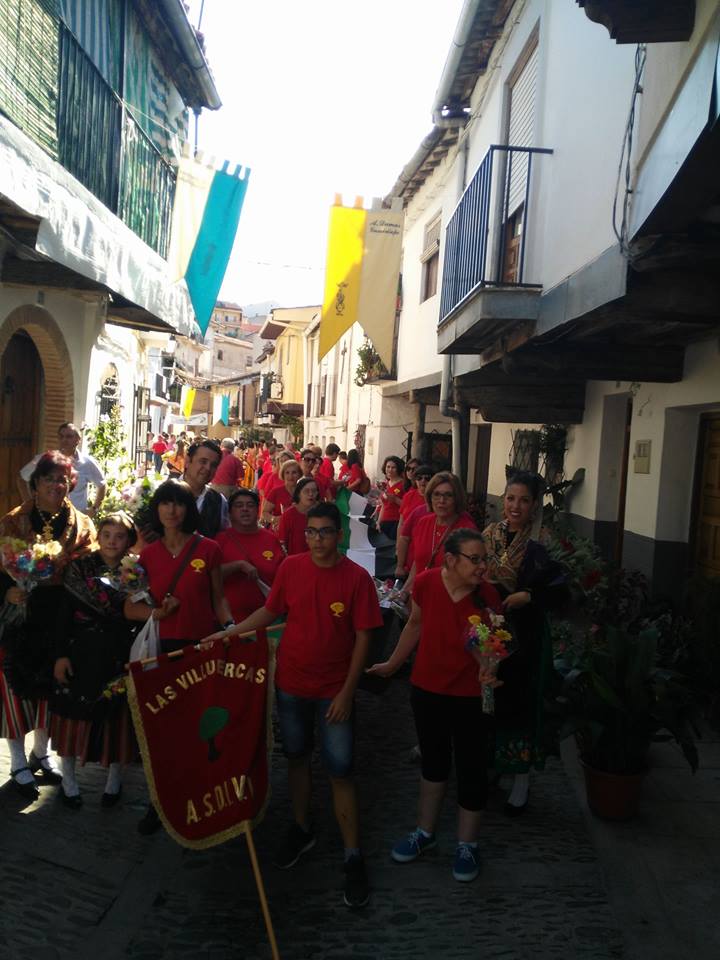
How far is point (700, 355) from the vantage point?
6328mm

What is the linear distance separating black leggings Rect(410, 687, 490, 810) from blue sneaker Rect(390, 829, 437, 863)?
0.31 m

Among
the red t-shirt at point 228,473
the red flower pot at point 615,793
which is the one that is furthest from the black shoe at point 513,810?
the red t-shirt at point 228,473

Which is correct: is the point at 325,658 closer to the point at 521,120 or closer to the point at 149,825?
the point at 149,825

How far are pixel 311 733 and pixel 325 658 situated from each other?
42cm

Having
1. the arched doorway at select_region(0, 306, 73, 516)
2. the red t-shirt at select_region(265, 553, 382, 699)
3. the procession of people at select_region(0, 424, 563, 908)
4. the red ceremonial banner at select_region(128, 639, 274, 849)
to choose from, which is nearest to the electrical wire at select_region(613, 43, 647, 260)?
the procession of people at select_region(0, 424, 563, 908)

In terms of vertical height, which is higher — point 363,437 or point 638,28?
point 638,28

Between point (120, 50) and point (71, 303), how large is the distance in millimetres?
3425

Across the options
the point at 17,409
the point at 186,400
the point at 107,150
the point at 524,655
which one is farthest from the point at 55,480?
the point at 186,400

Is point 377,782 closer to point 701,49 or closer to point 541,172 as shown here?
point 701,49

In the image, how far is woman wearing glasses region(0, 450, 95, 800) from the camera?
407cm

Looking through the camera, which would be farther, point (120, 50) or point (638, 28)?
point (120, 50)

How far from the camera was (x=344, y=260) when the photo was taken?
1128 centimetres

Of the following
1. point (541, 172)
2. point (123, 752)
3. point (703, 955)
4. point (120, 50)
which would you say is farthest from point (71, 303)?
point (703, 955)

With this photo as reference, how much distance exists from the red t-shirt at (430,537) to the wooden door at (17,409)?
5403 mm
